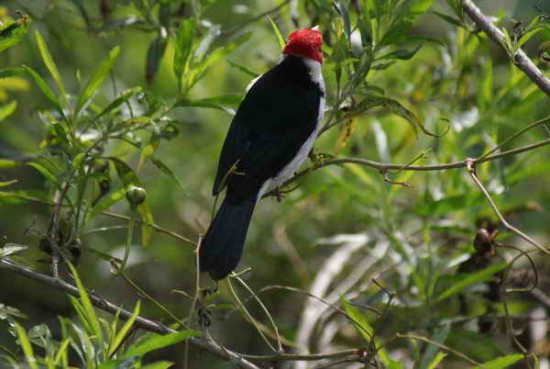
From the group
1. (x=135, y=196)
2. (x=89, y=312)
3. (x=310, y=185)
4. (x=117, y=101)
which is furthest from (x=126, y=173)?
(x=310, y=185)

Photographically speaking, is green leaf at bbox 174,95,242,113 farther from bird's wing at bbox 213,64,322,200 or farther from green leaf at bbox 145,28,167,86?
green leaf at bbox 145,28,167,86

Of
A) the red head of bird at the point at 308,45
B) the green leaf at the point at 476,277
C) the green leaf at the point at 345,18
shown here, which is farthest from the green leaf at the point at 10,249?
the green leaf at the point at 476,277

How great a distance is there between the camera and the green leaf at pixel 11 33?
8.58 ft

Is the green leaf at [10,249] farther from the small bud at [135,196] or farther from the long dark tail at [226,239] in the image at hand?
the long dark tail at [226,239]

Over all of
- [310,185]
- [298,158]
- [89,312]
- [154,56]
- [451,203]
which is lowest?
[310,185]

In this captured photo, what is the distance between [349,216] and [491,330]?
1456 millimetres

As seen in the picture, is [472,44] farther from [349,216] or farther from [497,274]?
[349,216]

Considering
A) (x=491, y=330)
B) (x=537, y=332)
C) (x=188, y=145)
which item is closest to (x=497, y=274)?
(x=491, y=330)

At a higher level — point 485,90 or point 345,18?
point 345,18

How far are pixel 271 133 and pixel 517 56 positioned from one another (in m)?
0.98

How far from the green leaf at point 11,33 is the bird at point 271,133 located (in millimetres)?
857

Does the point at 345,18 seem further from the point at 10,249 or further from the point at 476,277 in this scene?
the point at 10,249

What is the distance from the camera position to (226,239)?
9.50ft

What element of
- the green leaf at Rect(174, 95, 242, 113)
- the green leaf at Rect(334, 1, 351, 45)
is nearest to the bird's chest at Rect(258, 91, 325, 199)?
the green leaf at Rect(174, 95, 242, 113)
